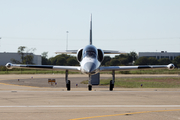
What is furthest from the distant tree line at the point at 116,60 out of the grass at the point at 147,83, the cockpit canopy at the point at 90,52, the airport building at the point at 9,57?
the cockpit canopy at the point at 90,52

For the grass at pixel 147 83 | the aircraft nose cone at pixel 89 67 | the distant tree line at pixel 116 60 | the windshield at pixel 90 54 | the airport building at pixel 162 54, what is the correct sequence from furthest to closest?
1. the airport building at pixel 162 54
2. the distant tree line at pixel 116 60
3. the grass at pixel 147 83
4. the windshield at pixel 90 54
5. the aircraft nose cone at pixel 89 67

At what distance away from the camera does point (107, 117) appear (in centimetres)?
934

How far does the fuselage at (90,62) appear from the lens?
2236 centimetres

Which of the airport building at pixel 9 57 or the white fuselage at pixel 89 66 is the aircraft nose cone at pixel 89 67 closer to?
the white fuselage at pixel 89 66

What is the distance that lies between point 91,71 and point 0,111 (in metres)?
12.4

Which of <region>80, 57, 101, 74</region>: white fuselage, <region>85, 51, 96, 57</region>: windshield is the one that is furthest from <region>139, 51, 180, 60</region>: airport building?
<region>80, 57, 101, 74</region>: white fuselage

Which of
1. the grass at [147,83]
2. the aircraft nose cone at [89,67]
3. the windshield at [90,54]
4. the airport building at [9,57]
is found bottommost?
the grass at [147,83]

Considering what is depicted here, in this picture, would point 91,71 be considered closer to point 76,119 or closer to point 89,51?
point 89,51

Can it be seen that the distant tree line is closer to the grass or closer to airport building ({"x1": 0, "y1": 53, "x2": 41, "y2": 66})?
airport building ({"x1": 0, "y1": 53, "x2": 41, "y2": 66})

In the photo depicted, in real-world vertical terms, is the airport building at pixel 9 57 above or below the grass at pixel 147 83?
above

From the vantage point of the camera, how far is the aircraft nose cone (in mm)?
22203

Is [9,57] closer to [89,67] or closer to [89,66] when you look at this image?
[89,66]

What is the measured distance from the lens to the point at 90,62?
75.8ft

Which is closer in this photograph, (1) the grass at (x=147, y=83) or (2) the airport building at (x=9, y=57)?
(1) the grass at (x=147, y=83)
